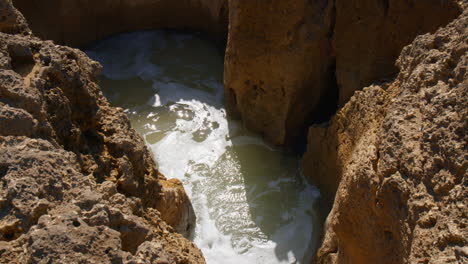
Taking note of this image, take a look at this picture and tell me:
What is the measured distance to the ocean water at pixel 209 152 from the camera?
493cm

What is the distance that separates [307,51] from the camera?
17.2 ft

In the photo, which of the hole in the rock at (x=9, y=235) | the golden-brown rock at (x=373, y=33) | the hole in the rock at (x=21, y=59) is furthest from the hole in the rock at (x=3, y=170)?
the golden-brown rock at (x=373, y=33)

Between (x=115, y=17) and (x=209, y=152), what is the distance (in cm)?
371

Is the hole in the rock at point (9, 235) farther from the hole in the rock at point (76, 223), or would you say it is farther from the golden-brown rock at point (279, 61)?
the golden-brown rock at point (279, 61)

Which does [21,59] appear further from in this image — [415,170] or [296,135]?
[296,135]

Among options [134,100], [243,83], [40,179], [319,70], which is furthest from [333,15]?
[40,179]

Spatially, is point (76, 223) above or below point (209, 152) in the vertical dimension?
below

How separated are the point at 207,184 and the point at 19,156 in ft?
11.0

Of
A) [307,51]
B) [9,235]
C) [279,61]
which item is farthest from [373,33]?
[9,235]

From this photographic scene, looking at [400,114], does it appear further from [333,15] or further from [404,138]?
[333,15]

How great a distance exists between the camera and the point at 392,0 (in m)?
4.51

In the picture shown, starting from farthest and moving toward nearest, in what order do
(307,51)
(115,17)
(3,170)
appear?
(115,17), (307,51), (3,170)

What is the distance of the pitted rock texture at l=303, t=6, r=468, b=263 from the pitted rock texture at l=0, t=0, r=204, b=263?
1253 mm

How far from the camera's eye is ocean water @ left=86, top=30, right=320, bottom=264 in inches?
194
